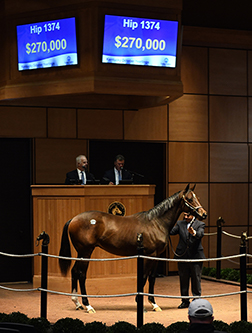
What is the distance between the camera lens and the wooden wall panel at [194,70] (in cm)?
1238

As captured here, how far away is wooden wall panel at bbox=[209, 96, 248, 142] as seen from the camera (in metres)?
12.6

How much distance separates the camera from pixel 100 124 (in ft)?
38.3

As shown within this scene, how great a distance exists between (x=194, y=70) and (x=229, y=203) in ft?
9.92

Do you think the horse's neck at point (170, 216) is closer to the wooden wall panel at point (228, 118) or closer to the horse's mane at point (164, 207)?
the horse's mane at point (164, 207)

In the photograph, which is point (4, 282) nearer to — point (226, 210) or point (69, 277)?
point (69, 277)

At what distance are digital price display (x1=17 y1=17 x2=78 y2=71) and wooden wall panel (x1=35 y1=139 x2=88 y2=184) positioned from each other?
2.01 meters

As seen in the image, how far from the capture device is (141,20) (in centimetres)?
923

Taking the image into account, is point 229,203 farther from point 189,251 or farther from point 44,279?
point 44,279

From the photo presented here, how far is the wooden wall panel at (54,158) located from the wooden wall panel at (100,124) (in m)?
0.30

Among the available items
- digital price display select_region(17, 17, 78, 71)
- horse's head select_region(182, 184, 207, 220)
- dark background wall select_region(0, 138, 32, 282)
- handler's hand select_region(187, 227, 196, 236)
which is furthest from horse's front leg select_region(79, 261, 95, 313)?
digital price display select_region(17, 17, 78, 71)

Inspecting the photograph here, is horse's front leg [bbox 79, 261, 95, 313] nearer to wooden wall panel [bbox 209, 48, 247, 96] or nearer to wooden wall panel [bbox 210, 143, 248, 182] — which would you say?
wooden wall panel [bbox 210, 143, 248, 182]

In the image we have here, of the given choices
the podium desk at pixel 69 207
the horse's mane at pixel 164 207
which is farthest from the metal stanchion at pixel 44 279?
the podium desk at pixel 69 207

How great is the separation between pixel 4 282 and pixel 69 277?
82.7 inches

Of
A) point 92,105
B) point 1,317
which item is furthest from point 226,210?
point 1,317
